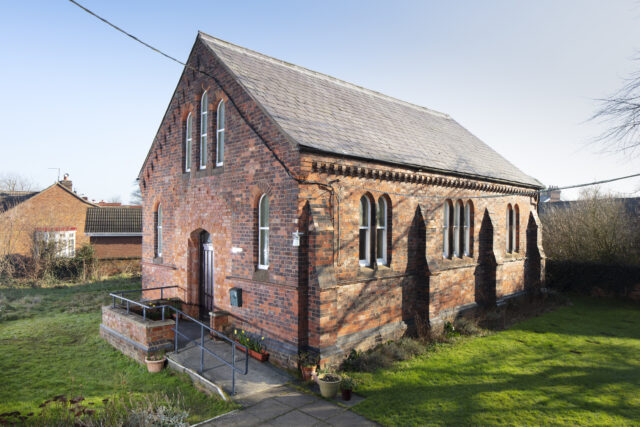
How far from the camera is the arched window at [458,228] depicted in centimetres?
1419

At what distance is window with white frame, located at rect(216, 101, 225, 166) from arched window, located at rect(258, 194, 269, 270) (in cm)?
240

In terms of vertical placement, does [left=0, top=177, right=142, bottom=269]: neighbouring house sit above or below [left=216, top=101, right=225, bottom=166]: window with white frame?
below

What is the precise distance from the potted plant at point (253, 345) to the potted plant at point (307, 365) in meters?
1.16

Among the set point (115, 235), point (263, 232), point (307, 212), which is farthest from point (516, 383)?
point (115, 235)

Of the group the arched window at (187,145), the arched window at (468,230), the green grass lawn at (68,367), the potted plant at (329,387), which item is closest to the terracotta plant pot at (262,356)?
the green grass lawn at (68,367)

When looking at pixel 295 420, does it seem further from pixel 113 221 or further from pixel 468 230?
pixel 113 221

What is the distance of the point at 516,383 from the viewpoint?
351 inches

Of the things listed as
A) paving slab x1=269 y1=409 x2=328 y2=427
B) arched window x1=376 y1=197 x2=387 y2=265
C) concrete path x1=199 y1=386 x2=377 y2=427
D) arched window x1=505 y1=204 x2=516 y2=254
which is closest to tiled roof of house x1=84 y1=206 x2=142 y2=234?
arched window x1=376 y1=197 x2=387 y2=265

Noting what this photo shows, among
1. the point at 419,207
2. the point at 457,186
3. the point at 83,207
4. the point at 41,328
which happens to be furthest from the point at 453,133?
the point at 83,207

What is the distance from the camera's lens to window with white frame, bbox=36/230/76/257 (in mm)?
24562

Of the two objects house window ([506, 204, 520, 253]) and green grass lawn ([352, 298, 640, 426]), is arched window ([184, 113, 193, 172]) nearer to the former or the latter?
green grass lawn ([352, 298, 640, 426])

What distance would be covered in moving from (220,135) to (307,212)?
454 cm

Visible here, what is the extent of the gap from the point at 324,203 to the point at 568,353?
838 cm

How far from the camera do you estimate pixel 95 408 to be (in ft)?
25.3
